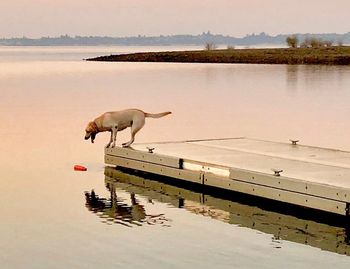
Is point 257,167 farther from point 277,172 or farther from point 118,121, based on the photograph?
point 118,121

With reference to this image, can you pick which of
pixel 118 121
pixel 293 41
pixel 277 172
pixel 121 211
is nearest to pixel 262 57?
pixel 293 41

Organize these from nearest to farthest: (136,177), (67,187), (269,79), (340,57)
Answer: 1. (67,187)
2. (136,177)
3. (269,79)
4. (340,57)

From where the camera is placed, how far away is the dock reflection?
17.0 m

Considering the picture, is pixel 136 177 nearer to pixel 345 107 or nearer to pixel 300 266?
pixel 300 266

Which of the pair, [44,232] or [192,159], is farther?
[192,159]

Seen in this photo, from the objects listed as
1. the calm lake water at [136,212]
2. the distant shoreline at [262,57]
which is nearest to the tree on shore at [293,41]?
the distant shoreline at [262,57]

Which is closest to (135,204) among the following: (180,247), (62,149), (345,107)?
(180,247)

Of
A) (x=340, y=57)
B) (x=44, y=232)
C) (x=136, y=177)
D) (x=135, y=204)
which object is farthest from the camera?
(x=340, y=57)

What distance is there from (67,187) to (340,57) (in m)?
96.6

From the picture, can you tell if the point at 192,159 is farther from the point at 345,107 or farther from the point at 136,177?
the point at 345,107

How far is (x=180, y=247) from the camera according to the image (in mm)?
16328

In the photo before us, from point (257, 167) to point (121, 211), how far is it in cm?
334

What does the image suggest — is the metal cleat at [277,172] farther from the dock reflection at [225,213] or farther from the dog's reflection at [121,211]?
the dog's reflection at [121,211]

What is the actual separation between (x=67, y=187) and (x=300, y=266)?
27.4 ft
